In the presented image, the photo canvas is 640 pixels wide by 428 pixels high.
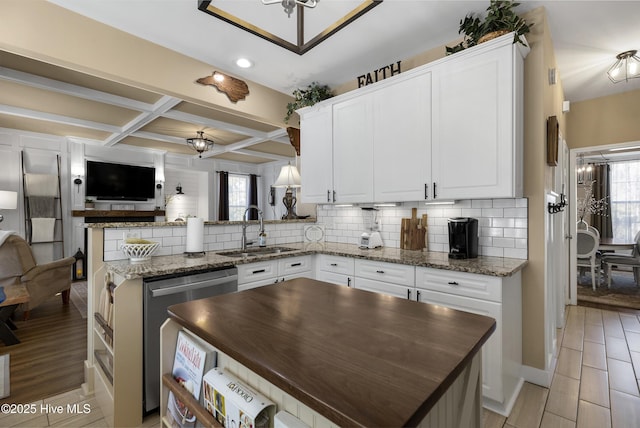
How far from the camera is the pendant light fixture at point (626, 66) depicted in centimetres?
273

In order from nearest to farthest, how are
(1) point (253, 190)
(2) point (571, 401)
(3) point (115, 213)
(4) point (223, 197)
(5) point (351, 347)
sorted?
(5) point (351, 347), (2) point (571, 401), (3) point (115, 213), (4) point (223, 197), (1) point (253, 190)

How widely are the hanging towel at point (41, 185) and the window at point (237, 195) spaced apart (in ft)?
12.6

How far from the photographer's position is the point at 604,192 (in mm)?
6738

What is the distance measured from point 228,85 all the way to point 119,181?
15.1 ft

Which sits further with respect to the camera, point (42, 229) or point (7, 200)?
point (42, 229)

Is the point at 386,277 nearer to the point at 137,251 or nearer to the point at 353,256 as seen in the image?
the point at 353,256

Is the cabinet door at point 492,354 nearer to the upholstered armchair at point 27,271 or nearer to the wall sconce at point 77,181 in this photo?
the upholstered armchair at point 27,271

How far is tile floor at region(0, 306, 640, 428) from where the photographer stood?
1811mm

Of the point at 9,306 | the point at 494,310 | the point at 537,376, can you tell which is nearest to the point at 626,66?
the point at 494,310

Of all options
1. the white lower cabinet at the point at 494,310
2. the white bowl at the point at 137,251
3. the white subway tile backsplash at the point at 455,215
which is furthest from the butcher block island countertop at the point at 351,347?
the white subway tile backsplash at the point at 455,215

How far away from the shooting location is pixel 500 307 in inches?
72.4

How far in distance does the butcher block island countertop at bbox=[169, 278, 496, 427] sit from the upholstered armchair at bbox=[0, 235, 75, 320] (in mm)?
3443

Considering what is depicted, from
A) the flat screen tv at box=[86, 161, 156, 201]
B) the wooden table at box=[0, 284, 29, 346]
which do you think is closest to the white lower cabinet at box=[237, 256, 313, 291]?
the wooden table at box=[0, 284, 29, 346]

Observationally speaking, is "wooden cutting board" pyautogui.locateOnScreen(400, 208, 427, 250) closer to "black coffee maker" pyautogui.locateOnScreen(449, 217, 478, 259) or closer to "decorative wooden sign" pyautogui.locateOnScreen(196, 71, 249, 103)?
"black coffee maker" pyautogui.locateOnScreen(449, 217, 478, 259)
